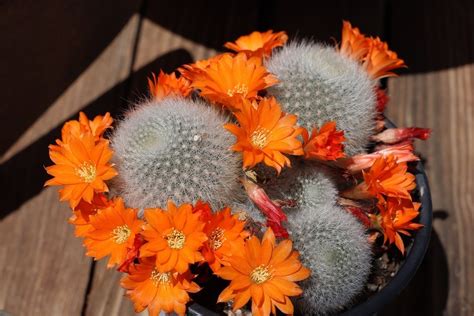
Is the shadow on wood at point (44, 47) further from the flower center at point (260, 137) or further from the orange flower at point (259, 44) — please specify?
the flower center at point (260, 137)

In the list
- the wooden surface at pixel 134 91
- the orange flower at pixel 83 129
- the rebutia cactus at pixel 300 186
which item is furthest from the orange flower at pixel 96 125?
the wooden surface at pixel 134 91

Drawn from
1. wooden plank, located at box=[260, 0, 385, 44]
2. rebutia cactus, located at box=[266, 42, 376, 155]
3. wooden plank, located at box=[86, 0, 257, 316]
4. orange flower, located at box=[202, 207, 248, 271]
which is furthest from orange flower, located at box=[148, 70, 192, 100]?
wooden plank, located at box=[260, 0, 385, 44]

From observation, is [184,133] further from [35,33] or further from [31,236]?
[35,33]

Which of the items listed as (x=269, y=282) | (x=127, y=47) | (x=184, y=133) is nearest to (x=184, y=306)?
(x=269, y=282)

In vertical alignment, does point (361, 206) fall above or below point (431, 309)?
above

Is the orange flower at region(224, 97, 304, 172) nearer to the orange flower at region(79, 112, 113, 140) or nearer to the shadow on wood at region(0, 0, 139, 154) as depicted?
the orange flower at region(79, 112, 113, 140)

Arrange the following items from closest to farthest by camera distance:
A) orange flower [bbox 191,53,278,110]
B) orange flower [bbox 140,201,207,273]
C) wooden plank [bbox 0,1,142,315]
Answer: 1. orange flower [bbox 140,201,207,273]
2. orange flower [bbox 191,53,278,110]
3. wooden plank [bbox 0,1,142,315]
